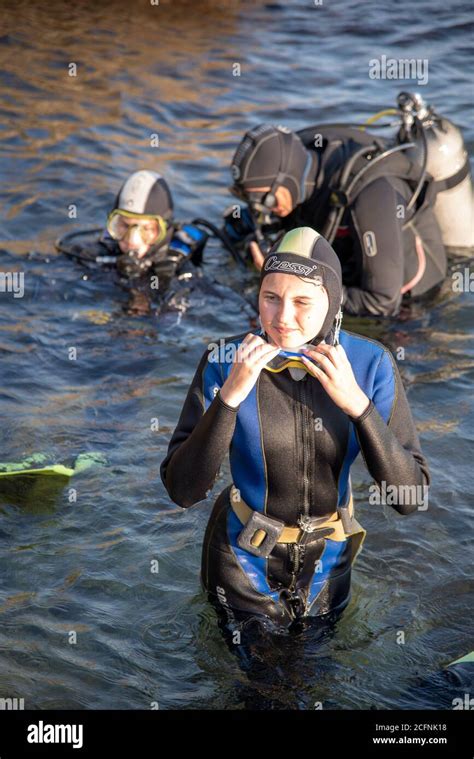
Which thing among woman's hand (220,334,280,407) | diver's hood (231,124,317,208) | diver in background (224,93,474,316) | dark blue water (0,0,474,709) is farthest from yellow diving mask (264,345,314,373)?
diver's hood (231,124,317,208)

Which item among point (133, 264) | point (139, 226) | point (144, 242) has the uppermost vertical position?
point (139, 226)

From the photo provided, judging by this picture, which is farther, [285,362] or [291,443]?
[291,443]

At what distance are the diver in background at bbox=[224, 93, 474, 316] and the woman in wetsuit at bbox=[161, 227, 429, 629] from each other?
8.42ft

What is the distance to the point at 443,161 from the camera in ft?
24.3

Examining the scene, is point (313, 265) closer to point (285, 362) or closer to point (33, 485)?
point (285, 362)

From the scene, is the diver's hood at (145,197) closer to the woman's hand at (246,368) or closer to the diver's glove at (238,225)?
the diver's glove at (238,225)

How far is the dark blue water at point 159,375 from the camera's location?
4453 mm

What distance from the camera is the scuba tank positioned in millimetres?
7348

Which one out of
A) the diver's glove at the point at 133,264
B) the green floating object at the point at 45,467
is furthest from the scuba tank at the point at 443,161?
the green floating object at the point at 45,467

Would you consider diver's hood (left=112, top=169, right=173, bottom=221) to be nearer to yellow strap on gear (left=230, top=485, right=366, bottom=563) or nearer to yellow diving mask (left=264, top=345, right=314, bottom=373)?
yellow strap on gear (left=230, top=485, right=366, bottom=563)

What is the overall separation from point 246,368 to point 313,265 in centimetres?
42

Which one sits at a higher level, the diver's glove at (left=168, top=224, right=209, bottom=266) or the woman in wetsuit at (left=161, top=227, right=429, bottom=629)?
the diver's glove at (left=168, top=224, right=209, bottom=266)

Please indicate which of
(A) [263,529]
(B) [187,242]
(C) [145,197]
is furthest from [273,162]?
(A) [263,529]
